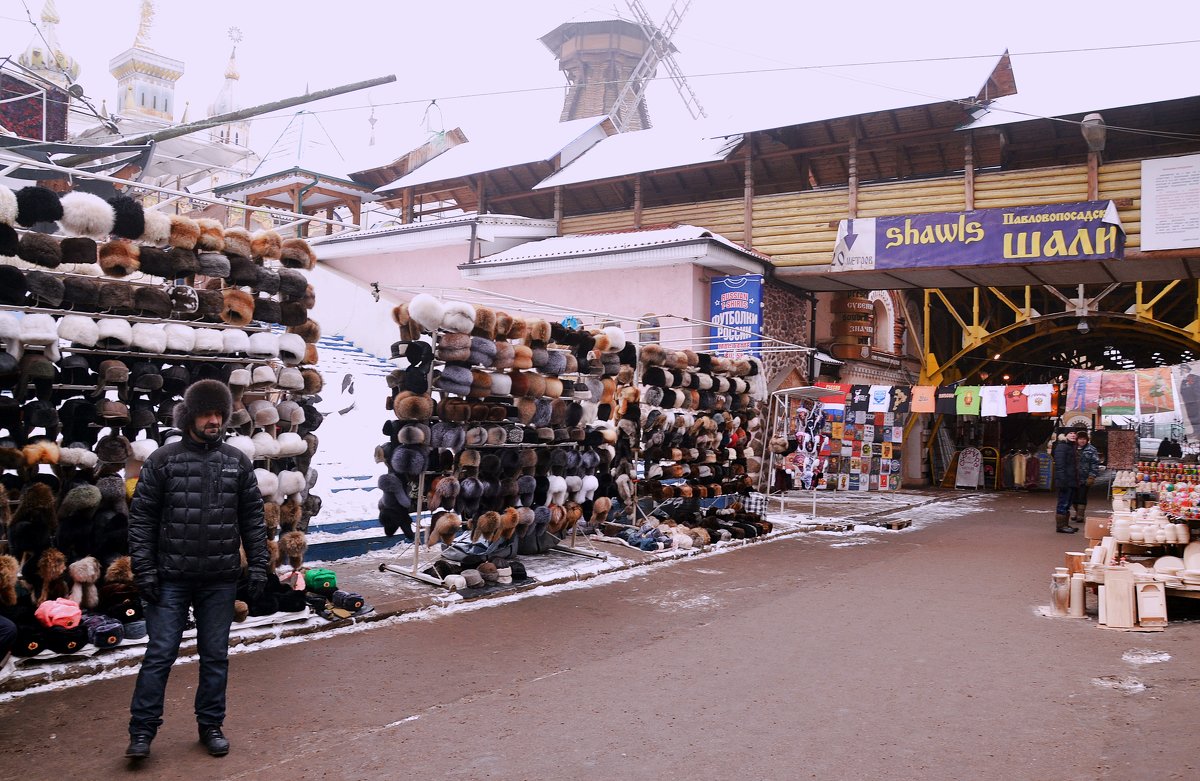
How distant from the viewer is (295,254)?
24.8ft

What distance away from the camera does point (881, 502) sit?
1916cm

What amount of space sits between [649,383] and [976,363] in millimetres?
18294

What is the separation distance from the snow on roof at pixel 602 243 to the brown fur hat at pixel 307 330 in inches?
387

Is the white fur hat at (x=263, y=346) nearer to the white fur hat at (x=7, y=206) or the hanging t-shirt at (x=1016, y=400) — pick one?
the white fur hat at (x=7, y=206)

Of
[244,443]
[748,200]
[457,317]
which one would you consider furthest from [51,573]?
[748,200]

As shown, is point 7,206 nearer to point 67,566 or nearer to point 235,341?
point 235,341

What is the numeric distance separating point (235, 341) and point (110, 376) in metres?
0.94

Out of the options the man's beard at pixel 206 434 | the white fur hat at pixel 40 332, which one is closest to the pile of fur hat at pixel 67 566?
the white fur hat at pixel 40 332

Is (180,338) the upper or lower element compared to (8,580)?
upper

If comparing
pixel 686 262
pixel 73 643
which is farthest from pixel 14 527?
pixel 686 262

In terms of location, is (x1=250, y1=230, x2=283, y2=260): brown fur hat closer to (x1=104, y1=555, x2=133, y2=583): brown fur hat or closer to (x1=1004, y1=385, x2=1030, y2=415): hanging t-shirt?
(x1=104, y1=555, x2=133, y2=583): brown fur hat

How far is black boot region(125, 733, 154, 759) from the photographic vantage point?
4098 mm

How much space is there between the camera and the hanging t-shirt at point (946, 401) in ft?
62.3

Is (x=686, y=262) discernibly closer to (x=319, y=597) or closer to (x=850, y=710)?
(x=319, y=597)
